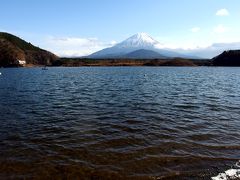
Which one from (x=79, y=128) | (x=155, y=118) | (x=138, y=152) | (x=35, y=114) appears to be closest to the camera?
(x=138, y=152)

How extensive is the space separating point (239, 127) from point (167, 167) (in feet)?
38.7

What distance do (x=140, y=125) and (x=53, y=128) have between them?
755 cm

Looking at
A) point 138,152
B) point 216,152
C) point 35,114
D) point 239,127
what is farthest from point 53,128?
point 239,127

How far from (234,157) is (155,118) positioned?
1156 centimetres

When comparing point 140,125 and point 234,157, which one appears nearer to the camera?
point 234,157

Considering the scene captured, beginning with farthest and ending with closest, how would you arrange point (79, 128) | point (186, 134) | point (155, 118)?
point (155, 118)
point (79, 128)
point (186, 134)

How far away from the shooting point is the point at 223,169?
15.0 meters

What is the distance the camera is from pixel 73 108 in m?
34.1

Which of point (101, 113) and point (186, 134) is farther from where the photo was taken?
point (101, 113)

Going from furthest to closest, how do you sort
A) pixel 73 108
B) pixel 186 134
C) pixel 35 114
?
pixel 73 108
pixel 35 114
pixel 186 134

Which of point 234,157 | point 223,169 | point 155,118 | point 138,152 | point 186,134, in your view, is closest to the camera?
point 223,169

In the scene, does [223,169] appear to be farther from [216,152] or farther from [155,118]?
[155,118]

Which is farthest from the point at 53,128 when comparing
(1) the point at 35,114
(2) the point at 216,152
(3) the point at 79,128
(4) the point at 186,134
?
(2) the point at 216,152

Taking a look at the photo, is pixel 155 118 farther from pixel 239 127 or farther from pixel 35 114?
pixel 35 114
